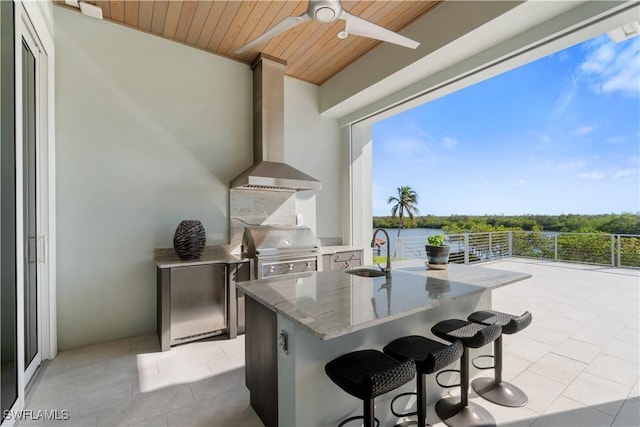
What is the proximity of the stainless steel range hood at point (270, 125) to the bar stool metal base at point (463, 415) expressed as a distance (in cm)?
256

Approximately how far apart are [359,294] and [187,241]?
2.12m

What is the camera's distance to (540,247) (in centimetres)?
700

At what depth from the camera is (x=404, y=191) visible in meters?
12.5

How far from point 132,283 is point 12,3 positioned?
2422mm

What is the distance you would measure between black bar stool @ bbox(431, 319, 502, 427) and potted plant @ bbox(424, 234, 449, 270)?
543 mm

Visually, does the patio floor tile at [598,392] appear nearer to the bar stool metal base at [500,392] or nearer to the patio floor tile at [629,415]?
the patio floor tile at [629,415]

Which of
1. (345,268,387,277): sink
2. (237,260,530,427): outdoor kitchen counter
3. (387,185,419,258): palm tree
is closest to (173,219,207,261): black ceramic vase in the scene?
(237,260,530,427): outdoor kitchen counter

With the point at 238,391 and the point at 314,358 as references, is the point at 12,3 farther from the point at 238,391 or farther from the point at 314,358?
the point at 238,391

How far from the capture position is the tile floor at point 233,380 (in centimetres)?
168

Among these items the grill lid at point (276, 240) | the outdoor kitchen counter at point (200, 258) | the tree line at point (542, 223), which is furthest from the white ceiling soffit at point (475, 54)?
the outdoor kitchen counter at point (200, 258)

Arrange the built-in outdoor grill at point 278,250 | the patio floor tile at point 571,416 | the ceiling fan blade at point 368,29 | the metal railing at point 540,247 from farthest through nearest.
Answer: the metal railing at point 540,247 → the built-in outdoor grill at point 278,250 → the ceiling fan blade at point 368,29 → the patio floor tile at point 571,416

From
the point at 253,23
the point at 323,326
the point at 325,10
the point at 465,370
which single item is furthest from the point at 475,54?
the point at 323,326

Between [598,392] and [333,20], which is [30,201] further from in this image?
[598,392]

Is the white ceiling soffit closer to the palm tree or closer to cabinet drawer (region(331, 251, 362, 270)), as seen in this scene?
cabinet drawer (region(331, 251, 362, 270))
